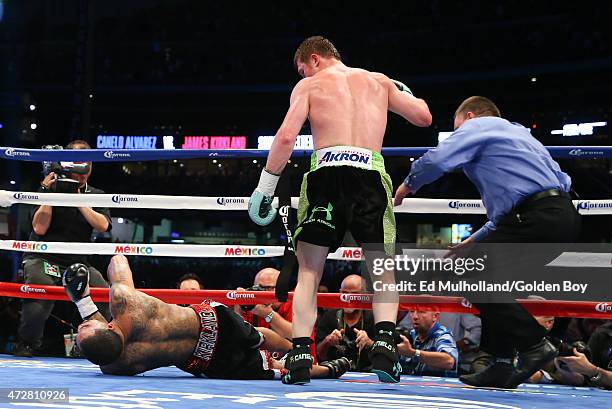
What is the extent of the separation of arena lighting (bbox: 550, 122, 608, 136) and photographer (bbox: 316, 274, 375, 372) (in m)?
12.4

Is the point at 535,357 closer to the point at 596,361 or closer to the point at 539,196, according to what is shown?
the point at 539,196

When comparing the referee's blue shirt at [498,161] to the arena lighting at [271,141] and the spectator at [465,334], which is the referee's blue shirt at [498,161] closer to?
the spectator at [465,334]

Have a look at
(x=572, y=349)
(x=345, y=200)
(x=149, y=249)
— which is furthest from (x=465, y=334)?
(x=345, y=200)

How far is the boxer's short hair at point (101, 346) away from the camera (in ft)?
9.99

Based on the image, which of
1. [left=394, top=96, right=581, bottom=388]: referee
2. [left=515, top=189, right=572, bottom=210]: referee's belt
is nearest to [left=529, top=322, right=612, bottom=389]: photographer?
[left=394, top=96, right=581, bottom=388]: referee

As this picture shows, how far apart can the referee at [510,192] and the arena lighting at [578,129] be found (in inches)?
529

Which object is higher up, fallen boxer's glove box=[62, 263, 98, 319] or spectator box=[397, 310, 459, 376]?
fallen boxer's glove box=[62, 263, 98, 319]

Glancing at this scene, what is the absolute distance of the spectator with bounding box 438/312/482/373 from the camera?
199 inches

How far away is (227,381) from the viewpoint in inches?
129

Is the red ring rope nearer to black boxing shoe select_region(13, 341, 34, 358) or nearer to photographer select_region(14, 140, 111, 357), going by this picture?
photographer select_region(14, 140, 111, 357)

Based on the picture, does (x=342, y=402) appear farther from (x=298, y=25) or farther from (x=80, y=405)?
(x=298, y=25)

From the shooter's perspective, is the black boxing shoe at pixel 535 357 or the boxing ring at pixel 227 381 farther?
the black boxing shoe at pixel 535 357

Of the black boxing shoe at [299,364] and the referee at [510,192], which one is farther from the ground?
the referee at [510,192]

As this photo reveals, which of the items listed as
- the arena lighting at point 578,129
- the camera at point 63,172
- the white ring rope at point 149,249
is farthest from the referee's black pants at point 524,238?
the arena lighting at point 578,129
